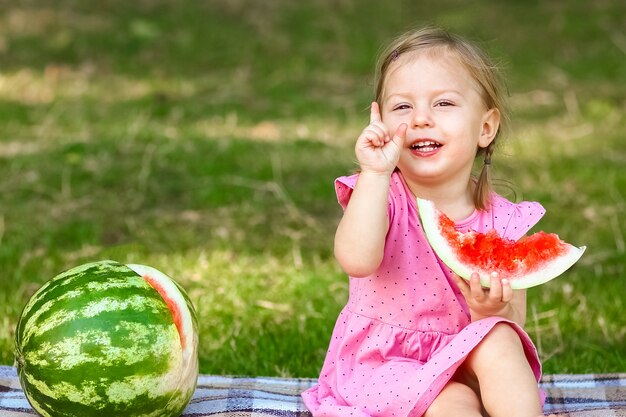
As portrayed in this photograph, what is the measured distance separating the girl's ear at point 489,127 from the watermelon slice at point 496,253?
0.45m

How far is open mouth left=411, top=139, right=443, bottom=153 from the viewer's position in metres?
3.61

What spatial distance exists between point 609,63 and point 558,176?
131 inches

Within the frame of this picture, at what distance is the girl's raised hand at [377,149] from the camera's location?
Answer: 11.1 ft

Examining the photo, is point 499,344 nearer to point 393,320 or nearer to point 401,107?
point 393,320

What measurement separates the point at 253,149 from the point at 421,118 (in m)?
4.23

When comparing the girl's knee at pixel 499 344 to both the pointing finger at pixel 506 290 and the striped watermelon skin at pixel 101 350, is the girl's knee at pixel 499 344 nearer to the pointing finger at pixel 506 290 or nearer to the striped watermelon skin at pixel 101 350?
the pointing finger at pixel 506 290

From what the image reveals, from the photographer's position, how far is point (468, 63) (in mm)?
3693

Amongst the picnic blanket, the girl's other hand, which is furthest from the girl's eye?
the picnic blanket

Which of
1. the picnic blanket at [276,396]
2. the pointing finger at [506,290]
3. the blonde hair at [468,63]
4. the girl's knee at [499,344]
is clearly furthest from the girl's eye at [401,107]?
the picnic blanket at [276,396]

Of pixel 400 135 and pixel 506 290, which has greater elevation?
pixel 400 135

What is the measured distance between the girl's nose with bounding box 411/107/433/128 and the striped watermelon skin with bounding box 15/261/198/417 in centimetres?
105

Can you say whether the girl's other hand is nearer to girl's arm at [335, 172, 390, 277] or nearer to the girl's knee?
the girl's knee

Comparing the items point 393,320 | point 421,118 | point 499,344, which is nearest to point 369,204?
point 421,118

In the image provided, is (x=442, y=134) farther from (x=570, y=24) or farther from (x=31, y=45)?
(x=570, y=24)
